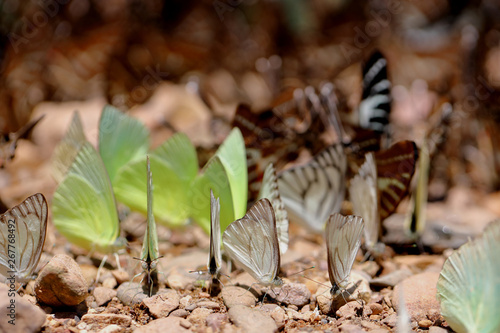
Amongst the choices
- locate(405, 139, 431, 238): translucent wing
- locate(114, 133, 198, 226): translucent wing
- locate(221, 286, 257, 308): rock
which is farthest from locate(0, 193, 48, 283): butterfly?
locate(405, 139, 431, 238): translucent wing

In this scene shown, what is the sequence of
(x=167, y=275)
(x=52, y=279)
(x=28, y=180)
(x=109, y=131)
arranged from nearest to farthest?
(x=52, y=279), (x=167, y=275), (x=109, y=131), (x=28, y=180)

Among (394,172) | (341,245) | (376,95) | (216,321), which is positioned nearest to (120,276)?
(216,321)

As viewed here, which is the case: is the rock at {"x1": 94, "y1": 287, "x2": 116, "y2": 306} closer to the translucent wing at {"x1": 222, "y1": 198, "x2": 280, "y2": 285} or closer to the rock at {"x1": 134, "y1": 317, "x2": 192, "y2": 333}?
the rock at {"x1": 134, "y1": 317, "x2": 192, "y2": 333}

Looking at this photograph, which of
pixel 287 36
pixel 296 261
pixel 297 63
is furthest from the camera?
pixel 287 36

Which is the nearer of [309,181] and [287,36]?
[309,181]

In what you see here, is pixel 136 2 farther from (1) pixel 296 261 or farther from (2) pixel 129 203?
(1) pixel 296 261

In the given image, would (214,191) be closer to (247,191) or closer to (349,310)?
(247,191)

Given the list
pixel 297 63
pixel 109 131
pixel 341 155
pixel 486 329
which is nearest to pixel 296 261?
pixel 341 155
